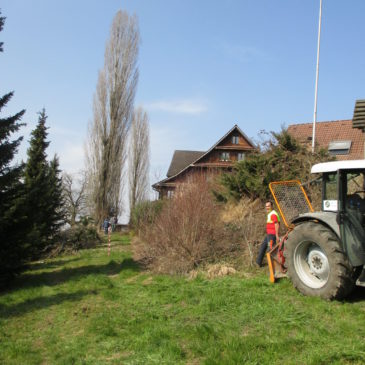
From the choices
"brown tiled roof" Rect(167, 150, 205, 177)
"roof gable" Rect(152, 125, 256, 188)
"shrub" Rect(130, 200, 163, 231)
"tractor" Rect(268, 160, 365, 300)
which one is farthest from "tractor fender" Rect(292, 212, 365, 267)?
"brown tiled roof" Rect(167, 150, 205, 177)

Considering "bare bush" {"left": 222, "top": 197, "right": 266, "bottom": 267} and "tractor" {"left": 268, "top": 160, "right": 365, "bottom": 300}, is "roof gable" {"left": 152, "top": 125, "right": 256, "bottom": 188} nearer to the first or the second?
"bare bush" {"left": 222, "top": 197, "right": 266, "bottom": 267}

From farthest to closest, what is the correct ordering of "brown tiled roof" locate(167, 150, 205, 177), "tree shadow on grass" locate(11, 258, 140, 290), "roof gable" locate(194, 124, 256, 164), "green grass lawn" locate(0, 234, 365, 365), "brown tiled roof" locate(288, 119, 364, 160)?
1. "brown tiled roof" locate(167, 150, 205, 177)
2. "roof gable" locate(194, 124, 256, 164)
3. "brown tiled roof" locate(288, 119, 364, 160)
4. "tree shadow on grass" locate(11, 258, 140, 290)
5. "green grass lawn" locate(0, 234, 365, 365)

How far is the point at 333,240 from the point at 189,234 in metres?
4.39

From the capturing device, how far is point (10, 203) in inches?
437

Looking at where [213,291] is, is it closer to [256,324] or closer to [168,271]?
[256,324]

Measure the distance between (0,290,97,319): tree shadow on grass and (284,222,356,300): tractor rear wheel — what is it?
461 centimetres

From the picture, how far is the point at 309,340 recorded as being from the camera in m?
4.46

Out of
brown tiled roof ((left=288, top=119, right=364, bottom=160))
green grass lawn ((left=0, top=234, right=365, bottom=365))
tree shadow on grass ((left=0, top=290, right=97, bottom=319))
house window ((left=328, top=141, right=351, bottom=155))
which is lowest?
tree shadow on grass ((left=0, top=290, right=97, bottom=319))

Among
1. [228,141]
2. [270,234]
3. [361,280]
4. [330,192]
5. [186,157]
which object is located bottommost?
[361,280]

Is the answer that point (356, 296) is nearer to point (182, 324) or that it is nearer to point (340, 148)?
point (182, 324)

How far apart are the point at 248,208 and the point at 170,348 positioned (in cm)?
898

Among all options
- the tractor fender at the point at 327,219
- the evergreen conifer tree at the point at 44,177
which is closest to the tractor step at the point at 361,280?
the tractor fender at the point at 327,219

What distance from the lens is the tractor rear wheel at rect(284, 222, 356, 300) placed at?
567 centimetres

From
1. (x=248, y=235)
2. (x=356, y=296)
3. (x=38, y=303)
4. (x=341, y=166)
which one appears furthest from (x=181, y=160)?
(x=356, y=296)
